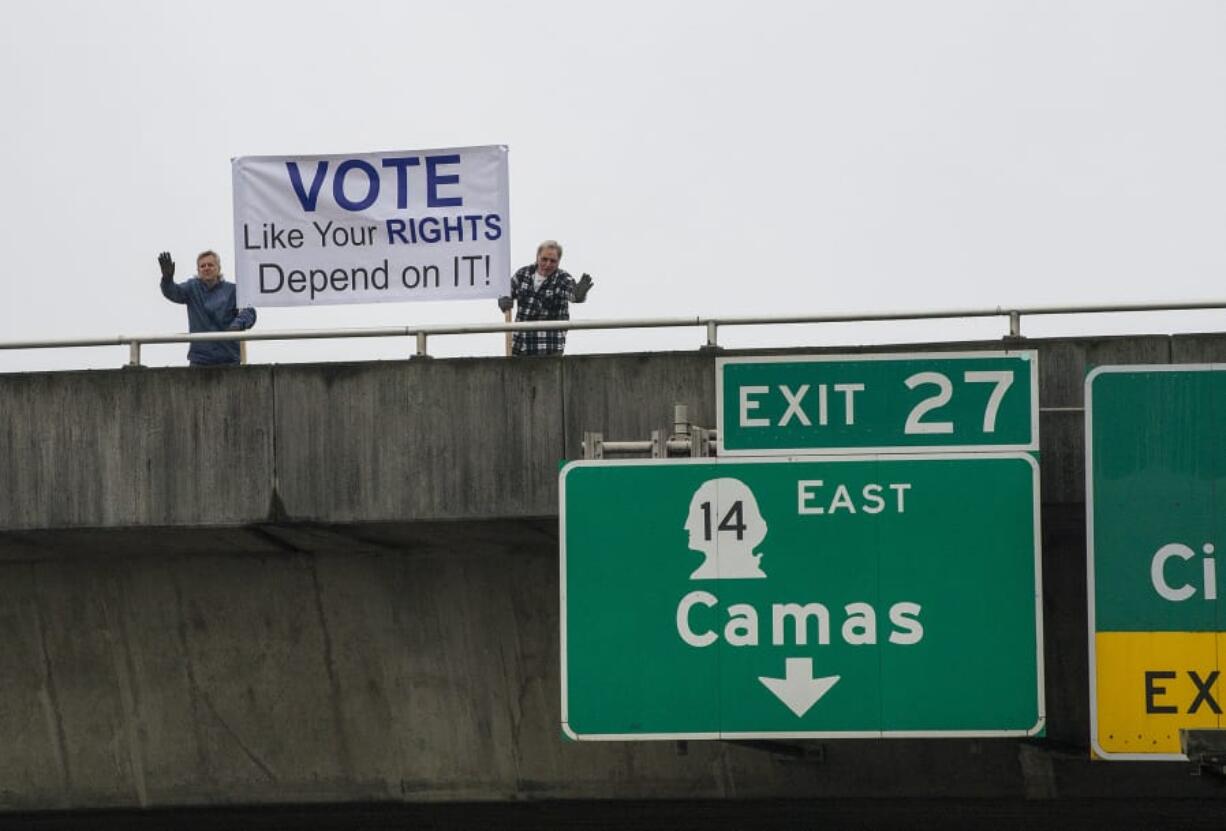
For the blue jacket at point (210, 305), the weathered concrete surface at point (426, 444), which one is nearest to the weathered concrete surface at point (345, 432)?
the weathered concrete surface at point (426, 444)

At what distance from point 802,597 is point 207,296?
20.8 ft

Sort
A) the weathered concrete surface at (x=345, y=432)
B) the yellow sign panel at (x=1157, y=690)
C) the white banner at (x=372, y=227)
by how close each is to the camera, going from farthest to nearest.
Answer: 1. the white banner at (x=372, y=227)
2. the weathered concrete surface at (x=345, y=432)
3. the yellow sign panel at (x=1157, y=690)

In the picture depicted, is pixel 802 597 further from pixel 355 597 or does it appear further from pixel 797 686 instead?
pixel 355 597

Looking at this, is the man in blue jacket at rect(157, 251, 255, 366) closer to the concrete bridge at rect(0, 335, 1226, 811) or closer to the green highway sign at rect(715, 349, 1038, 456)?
the concrete bridge at rect(0, 335, 1226, 811)

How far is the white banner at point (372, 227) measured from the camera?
61.2 ft

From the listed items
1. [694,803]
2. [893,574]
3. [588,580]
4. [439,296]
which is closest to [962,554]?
[893,574]

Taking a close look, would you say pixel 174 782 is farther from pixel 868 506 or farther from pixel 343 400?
pixel 868 506

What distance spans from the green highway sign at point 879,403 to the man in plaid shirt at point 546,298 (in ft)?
9.62

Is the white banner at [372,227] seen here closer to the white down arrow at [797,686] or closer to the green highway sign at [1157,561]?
the white down arrow at [797,686]

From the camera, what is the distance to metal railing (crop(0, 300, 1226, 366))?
17.0 meters

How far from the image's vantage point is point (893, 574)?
50.8 ft

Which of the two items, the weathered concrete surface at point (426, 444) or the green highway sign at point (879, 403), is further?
the weathered concrete surface at point (426, 444)

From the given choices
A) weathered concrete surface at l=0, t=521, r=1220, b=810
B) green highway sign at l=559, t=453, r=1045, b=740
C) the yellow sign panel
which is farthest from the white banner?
the yellow sign panel

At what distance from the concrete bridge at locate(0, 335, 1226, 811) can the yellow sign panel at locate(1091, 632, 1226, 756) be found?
7.02 ft
